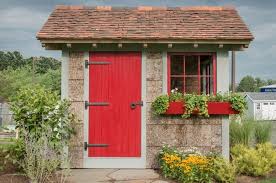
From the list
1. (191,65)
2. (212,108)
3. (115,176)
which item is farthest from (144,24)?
(115,176)

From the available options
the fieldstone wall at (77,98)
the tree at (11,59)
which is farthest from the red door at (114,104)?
the tree at (11,59)

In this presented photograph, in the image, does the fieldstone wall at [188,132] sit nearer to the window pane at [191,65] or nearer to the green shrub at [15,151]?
the window pane at [191,65]

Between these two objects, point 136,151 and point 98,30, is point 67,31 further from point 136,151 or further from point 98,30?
point 136,151

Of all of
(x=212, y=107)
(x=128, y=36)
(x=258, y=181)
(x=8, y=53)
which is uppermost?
(x=8, y=53)

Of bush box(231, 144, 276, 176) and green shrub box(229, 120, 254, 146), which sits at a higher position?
green shrub box(229, 120, 254, 146)

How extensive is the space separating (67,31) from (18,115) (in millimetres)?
1970

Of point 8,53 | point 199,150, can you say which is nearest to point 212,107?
point 199,150

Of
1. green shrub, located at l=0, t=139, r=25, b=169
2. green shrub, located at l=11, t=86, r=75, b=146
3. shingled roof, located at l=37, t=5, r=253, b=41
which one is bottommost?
green shrub, located at l=0, t=139, r=25, b=169

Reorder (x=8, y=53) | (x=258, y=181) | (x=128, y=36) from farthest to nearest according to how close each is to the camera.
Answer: (x=8, y=53), (x=128, y=36), (x=258, y=181)

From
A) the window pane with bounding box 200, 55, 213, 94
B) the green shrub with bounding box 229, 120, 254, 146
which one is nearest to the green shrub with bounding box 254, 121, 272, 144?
the green shrub with bounding box 229, 120, 254, 146

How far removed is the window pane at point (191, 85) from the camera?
8.84 metres

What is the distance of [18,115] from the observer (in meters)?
7.84

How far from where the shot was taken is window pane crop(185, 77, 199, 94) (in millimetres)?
8844

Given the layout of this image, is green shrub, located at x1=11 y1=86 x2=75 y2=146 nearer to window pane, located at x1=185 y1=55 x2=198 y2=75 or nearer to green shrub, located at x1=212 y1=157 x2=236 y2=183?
window pane, located at x1=185 y1=55 x2=198 y2=75
